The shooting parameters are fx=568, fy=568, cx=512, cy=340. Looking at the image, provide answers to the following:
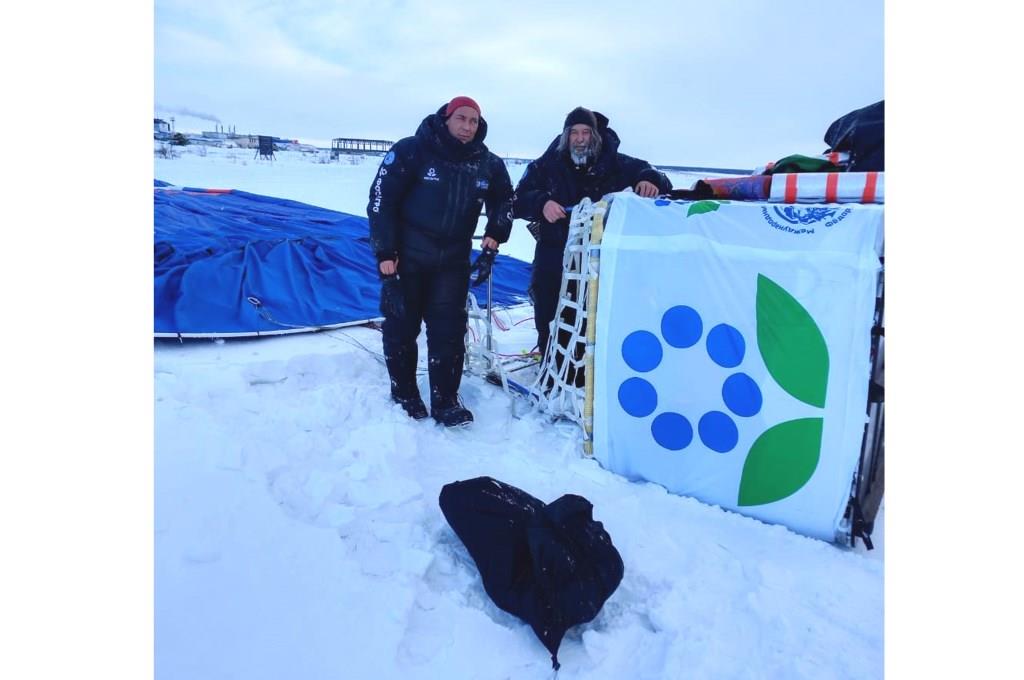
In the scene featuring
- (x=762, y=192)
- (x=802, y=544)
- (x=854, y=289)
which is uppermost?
(x=762, y=192)

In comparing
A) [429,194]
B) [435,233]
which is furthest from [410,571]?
Answer: [429,194]

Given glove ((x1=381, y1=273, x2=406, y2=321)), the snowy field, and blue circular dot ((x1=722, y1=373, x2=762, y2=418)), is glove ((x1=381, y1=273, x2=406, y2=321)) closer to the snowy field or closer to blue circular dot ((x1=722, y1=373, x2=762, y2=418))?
the snowy field

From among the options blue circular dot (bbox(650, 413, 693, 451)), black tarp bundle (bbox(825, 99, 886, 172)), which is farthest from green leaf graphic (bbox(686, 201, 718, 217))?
→ blue circular dot (bbox(650, 413, 693, 451))

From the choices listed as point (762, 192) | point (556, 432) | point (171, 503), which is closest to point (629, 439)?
point (556, 432)

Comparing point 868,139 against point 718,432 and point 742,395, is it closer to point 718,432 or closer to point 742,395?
point 742,395

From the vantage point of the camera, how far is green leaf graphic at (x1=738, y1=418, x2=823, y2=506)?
209 cm

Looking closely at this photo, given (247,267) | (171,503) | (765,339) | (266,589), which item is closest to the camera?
(266,589)

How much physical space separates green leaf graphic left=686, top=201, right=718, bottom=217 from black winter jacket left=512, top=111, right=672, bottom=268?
822 millimetres

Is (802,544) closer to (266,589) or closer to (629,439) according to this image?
(629,439)

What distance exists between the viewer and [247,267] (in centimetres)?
459

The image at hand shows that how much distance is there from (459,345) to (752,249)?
1.53 m

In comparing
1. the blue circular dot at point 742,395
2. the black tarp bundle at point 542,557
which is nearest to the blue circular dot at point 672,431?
the blue circular dot at point 742,395

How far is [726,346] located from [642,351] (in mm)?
350

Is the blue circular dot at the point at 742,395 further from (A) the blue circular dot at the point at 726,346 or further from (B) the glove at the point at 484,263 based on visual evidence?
(B) the glove at the point at 484,263
